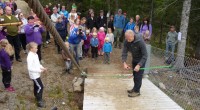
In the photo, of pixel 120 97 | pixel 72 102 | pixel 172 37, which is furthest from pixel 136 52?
pixel 172 37

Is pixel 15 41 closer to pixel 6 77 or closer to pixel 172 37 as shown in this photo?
pixel 6 77

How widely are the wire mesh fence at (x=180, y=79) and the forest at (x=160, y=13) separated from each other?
5016 millimetres

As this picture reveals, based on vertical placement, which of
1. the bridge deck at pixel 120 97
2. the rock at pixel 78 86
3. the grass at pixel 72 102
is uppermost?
the bridge deck at pixel 120 97

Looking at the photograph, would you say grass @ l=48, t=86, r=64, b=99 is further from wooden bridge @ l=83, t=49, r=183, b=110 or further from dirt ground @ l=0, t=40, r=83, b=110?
wooden bridge @ l=83, t=49, r=183, b=110

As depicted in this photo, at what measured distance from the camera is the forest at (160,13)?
47.0ft

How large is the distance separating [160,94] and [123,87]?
110 cm

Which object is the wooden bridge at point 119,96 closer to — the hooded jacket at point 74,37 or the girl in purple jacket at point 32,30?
the hooded jacket at point 74,37

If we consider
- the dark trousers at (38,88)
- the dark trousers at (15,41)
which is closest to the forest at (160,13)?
the dark trousers at (15,41)

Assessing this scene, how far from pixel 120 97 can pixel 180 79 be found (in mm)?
2168

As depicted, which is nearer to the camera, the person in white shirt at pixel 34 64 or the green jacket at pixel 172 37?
the person in white shirt at pixel 34 64

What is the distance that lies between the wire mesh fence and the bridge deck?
1.75 feet

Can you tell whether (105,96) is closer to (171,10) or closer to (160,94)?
(160,94)

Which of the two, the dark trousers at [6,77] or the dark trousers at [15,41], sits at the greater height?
the dark trousers at [15,41]

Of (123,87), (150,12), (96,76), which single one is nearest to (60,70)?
(96,76)
